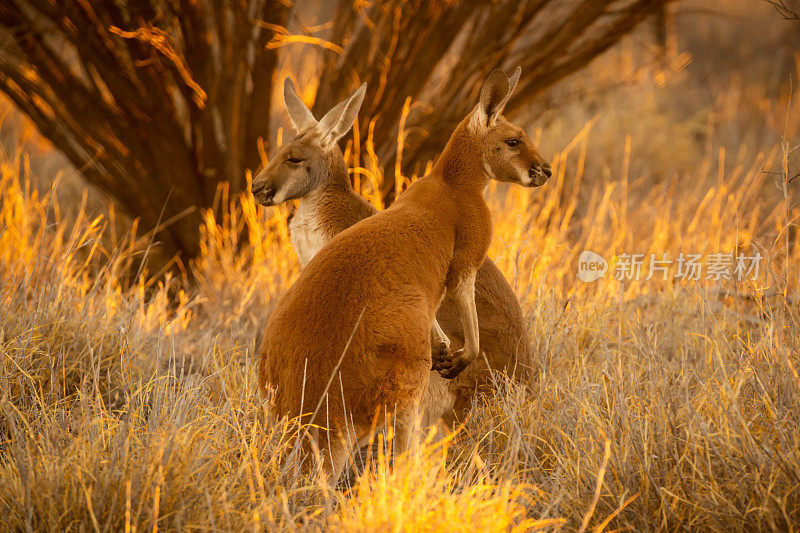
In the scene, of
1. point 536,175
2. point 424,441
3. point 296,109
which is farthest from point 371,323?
point 296,109

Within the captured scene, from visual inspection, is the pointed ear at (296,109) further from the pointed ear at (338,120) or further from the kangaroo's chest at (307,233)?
the kangaroo's chest at (307,233)

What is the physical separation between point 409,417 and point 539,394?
0.90 m

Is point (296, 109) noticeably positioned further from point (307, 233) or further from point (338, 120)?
point (307, 233)

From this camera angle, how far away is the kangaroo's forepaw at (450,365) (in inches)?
79.5

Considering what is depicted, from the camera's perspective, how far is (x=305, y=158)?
2.52 m

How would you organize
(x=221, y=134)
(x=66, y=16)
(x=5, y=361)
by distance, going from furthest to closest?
(x=221, y=134) → (x=66, y=16) → (x=5, y=361)

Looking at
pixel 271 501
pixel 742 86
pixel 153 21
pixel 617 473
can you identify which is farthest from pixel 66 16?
pixel 742 86

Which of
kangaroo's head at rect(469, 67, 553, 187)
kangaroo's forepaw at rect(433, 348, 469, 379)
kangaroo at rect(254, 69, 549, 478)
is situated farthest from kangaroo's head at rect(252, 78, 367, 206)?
kangaroo's forepaw at rect(433, 348, 469, 379)

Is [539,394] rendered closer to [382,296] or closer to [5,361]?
[382,296]

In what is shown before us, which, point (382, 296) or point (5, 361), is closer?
point (382, 296)

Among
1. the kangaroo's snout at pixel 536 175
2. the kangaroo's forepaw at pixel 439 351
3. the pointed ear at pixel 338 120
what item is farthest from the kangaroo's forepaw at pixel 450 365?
the pointed ear at pixel 338 120

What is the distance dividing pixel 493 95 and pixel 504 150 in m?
0.16

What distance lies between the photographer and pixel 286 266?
3902mm

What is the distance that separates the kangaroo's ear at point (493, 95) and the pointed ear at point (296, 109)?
2.50 ft
